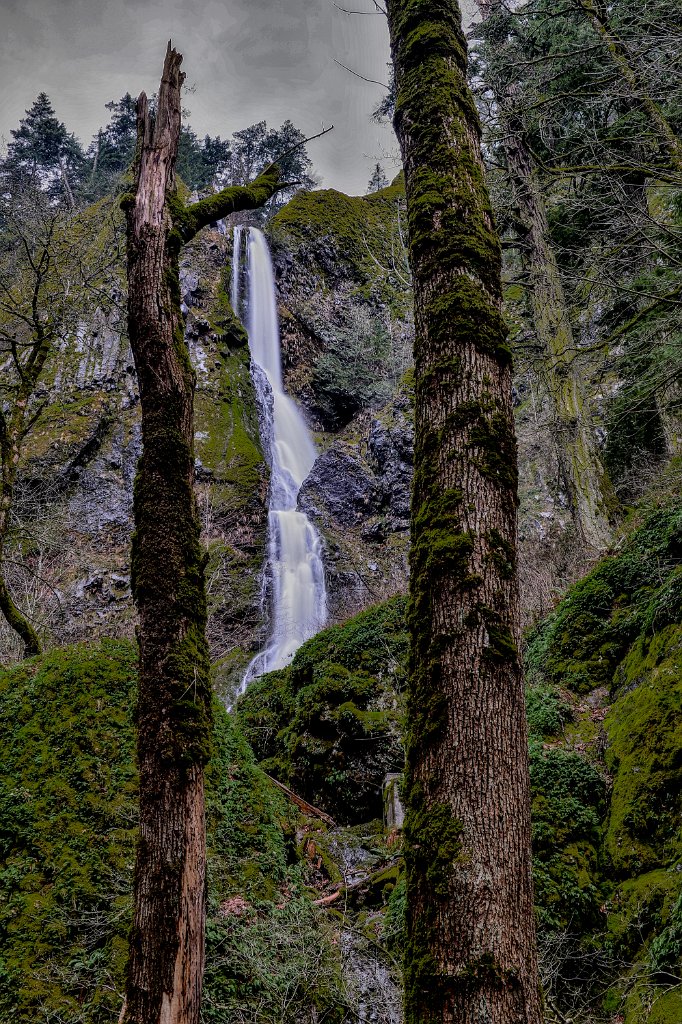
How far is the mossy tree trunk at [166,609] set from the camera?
2990mm

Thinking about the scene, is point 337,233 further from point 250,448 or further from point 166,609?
point 166,609

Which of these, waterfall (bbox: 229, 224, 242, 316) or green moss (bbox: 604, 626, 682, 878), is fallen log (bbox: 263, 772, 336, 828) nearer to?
green moss (bbox: 604, 626, 682, 878)

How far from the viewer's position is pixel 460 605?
2.19m

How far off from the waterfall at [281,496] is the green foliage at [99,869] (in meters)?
12.6

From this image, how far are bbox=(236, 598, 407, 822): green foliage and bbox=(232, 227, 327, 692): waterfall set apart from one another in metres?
8.54

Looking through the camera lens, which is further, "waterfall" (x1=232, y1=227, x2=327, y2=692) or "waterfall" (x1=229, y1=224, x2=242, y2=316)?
"waterfall" (x1=229, y1=224, x2=242, y2=316)

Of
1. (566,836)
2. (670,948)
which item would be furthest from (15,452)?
(670,948)

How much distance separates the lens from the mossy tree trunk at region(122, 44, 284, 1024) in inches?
118

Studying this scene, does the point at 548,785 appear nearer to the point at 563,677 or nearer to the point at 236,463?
the point at 563,677

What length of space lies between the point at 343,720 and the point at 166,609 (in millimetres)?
5892

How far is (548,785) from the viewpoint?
16.6 feet

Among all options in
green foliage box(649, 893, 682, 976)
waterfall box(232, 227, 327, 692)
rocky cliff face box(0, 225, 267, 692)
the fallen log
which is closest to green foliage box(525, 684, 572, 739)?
green foliage box(649, 893, 682, 976)

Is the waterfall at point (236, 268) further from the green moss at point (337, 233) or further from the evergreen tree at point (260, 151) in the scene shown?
the evergreen tree at point (260, 151)

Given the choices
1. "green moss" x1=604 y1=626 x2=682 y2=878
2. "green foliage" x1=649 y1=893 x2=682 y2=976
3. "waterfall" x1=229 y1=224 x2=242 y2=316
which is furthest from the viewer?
"waterfall" x1=229 y1=224 x2=242 y2=316
